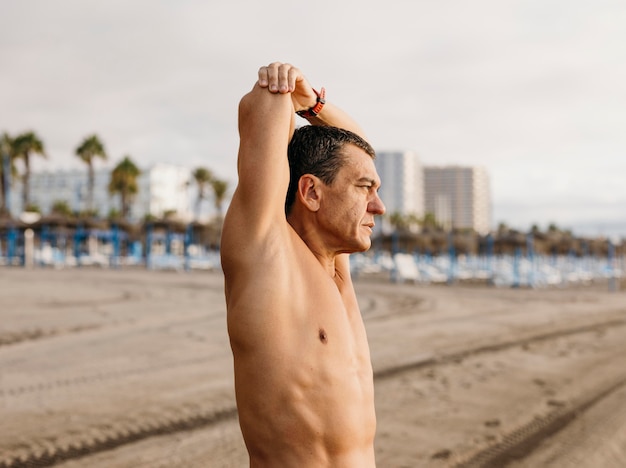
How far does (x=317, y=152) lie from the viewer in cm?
159

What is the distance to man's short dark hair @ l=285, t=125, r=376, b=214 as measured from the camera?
1579 millimetres

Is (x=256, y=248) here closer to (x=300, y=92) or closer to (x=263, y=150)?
(x=263, y=150)

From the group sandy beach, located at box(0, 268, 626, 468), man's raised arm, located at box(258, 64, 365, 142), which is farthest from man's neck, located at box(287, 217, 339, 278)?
sandy beach, located at box(0, 268, 626, 468)

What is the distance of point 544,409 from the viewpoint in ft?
18.2

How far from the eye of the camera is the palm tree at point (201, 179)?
63.2 meters

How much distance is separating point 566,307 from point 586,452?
38.9 feet

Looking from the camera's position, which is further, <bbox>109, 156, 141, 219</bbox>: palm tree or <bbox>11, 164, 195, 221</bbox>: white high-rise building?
<bbox>11, 164, 195, 221</bbox>: white high-rise building

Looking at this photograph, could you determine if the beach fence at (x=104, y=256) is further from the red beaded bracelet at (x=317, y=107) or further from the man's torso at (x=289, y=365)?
the man's torso at (x=289, y=365)

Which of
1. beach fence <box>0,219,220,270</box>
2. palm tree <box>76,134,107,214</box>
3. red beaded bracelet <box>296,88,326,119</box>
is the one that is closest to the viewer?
red beaded bracelet <box>296,88,326,119</box>

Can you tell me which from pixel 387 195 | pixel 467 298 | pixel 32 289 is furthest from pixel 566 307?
pixel 387 195

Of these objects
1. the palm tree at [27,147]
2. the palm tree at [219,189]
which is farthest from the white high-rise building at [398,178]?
the palm tree at [27,147]

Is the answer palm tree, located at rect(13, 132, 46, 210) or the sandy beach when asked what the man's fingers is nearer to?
the sandy beach

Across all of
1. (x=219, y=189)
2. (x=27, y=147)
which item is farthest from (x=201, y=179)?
(x=27, y=147)

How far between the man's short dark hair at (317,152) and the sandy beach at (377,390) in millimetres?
3069
